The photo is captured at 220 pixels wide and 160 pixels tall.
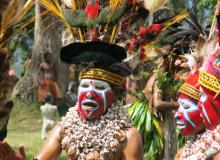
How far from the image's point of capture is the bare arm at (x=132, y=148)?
496 cm

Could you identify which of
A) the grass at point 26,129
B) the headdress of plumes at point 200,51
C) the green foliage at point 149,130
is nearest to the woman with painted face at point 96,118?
the headdress of plumes at point 200,51

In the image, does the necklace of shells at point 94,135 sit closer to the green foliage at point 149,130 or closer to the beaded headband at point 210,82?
the beaded headband at point 210,82

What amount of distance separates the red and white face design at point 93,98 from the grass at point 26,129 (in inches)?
219

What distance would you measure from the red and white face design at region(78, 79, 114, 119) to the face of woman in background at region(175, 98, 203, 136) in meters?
0.52

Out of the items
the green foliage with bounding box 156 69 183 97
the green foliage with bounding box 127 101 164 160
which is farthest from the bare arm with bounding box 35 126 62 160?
the green foliage with bounding box 127 101 164 160

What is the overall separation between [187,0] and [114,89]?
5.22ft

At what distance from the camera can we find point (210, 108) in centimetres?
385

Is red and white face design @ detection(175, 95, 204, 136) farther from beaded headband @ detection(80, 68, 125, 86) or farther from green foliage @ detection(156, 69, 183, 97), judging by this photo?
green foliage @ detection(156, 69, 183, 97)

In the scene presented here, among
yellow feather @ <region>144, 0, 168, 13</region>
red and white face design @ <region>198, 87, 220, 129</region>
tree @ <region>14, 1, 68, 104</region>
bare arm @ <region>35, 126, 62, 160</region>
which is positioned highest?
tree @ <region>14, 1, 68, 104</region>

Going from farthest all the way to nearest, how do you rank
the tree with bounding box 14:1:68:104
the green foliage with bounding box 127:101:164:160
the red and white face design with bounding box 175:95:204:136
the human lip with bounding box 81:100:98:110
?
1. the tree with bounding box 14:1:68:104
2. the green foliage with bounding box 127:101:164:160
3. the human lip with bounding box 81:100:98:110
4. the red and white face design with bounding box 175:95:204:136

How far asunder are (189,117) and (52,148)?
38.5 inches

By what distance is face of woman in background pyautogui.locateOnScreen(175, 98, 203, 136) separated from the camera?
4.91 m

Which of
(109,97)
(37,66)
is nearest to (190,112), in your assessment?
(109,97)

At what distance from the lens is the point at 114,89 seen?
5148mm
